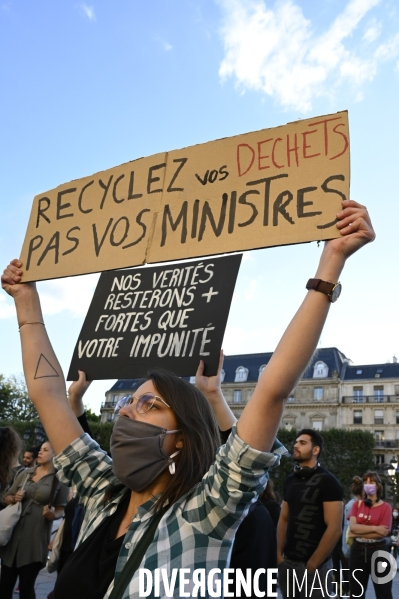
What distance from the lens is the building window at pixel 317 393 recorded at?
59906mm

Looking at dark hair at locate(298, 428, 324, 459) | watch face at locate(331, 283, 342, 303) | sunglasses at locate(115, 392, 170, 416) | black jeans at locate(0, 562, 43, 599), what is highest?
dark hair at locate(298, 428, 324, 459)

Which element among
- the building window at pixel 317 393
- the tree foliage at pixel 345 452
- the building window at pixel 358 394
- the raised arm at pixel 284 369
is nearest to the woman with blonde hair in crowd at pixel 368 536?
the raised arm at pixel 284 369

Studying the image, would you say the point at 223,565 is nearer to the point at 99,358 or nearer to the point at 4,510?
the point at 99,358

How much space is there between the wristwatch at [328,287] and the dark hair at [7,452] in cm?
434

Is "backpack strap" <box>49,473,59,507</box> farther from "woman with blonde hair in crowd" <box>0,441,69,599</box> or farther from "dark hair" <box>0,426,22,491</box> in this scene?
"dark hair" <box>0,426,22,491</box>

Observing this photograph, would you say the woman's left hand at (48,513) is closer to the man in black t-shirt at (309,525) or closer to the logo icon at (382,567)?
the man in black t-shirt at (309,525)

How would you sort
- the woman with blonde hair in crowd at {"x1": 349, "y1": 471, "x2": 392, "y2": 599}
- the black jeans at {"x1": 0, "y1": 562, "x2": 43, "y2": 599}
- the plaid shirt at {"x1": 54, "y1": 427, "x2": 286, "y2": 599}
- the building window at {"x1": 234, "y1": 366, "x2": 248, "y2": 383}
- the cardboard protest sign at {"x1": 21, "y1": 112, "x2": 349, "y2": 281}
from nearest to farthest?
the plaid shirt at {"x1": 54, "y1": 427, "x2": 286, "y2": 599} < the cardboard protest sign at {"x1": 21, "y1": 112, "x2": 349, "y2": 281} < the black jeans at {"x1": 0, "y1": 562, "x2": 43, "y2": 599} < the woman with blonde hair in crowd at {"x1": 349, "y1": 471, "x2": 392, "y2": 599} < the building window at {"x1": 234, "y1": 366, "x2": 248, "y2": 383}

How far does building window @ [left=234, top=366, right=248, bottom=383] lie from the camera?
6356 cm

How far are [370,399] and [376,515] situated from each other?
56.2m

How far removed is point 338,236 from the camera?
6.18ft

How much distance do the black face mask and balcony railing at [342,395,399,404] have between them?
61162mm

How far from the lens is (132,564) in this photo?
1.58 m

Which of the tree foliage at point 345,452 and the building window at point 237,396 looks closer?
the tree foliage at point 345,452

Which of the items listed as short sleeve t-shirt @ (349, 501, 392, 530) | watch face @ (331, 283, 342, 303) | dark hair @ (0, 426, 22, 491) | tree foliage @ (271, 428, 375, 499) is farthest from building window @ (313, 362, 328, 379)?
→ watch face @ (331, 283, 342, 303)
